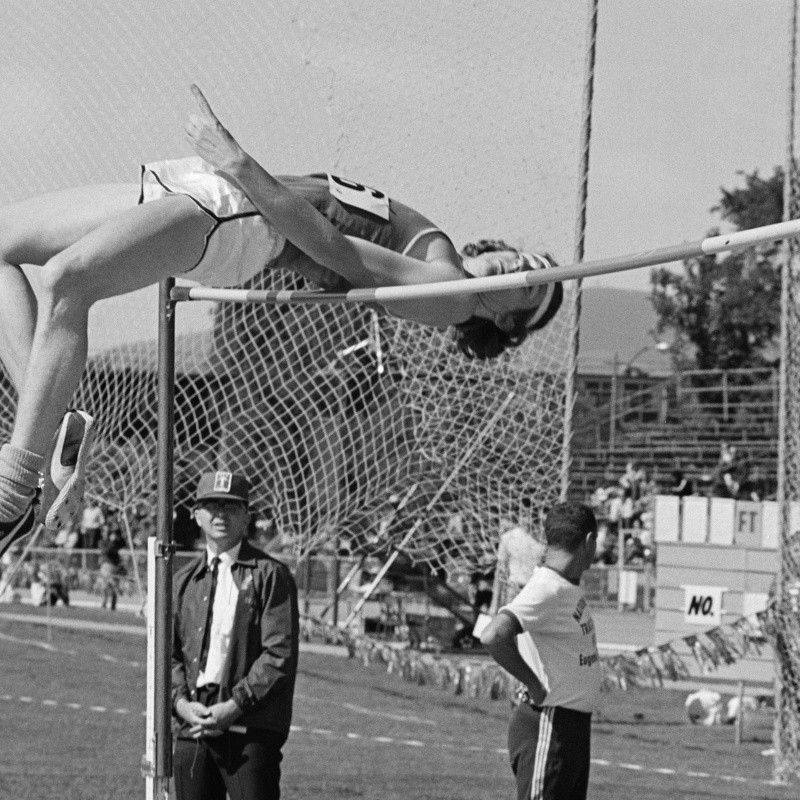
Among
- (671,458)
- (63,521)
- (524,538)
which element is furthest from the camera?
(671,458)

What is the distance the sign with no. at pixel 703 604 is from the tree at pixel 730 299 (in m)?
20.8

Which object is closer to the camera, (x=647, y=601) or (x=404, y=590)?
(x=404, y=590)

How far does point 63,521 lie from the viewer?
445 cm

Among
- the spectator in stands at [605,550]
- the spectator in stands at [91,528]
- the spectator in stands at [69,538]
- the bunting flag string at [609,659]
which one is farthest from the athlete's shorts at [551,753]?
the spectator in stands at [69,538]

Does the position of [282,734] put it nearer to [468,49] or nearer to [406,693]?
[468,49]

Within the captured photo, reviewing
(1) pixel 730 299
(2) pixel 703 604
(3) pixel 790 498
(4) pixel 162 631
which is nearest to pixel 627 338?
(1) pixel 730 299

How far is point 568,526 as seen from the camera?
560 centimetres

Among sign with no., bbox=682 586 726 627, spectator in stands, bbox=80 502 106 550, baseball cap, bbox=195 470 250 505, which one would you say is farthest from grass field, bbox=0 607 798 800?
spectator in stands, bbox=80 502 106 550

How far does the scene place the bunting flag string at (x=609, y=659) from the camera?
10825 millimetres

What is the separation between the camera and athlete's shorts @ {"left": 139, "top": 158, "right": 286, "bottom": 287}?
466 centimetres

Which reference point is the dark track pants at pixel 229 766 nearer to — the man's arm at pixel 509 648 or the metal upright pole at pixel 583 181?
the man's arm at pixel 509 648

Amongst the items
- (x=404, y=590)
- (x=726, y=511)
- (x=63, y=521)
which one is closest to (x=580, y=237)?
(x=63, y=521)

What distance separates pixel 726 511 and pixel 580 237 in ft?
18.1

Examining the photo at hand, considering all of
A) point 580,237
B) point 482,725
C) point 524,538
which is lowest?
point 482,725
